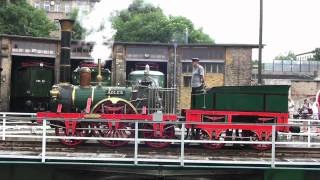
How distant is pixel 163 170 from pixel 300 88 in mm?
25132

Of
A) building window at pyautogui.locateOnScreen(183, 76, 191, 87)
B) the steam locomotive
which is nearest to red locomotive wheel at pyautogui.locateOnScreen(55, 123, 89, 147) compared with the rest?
the steam locomotive

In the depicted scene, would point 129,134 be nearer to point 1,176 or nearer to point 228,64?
point 1,176

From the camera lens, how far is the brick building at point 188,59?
3017 cm

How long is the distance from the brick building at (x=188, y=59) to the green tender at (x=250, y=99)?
16.6 metres

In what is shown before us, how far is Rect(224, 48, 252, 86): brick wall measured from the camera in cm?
3022

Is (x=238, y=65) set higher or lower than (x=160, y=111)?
higher

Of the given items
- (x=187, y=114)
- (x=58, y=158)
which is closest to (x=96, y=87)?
(x=187, y=114)

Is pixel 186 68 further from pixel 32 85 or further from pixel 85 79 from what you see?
pixel 85 79

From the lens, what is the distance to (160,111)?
43.8ft

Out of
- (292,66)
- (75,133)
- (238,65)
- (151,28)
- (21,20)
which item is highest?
(151,28)

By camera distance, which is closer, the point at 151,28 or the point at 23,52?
the point at 23,52

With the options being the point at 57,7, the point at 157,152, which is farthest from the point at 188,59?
the point at 57,7

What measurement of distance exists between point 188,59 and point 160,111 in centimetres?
1736

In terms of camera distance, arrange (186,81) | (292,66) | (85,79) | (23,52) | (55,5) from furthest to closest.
→ 1. (55,5)
2. (292,66)
3. (186,81)
4. (23,52)
5. (85,79)
